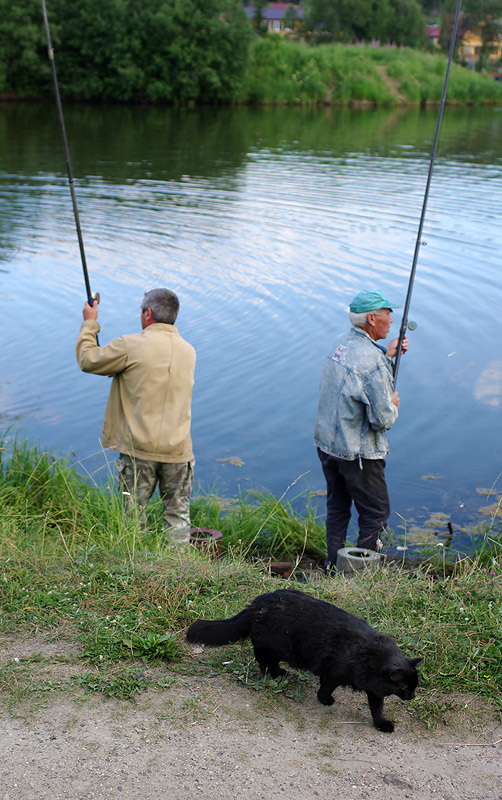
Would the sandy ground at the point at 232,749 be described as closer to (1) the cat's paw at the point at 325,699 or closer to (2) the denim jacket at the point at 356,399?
(1) the cat's paw at the point at 325,699

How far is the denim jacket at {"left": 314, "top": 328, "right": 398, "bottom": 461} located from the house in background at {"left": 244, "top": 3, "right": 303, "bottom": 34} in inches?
3946

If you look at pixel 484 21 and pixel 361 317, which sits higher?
pixel 484 21

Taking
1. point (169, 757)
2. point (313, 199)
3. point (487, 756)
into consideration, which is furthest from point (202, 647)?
point (313, 199)

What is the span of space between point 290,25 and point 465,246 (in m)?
94.2

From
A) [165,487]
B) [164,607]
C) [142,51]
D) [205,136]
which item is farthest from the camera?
[142,51]

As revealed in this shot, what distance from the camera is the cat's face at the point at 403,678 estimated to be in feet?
11.1

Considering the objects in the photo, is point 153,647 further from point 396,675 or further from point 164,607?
point 396,675

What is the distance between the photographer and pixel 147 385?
538 centimetres

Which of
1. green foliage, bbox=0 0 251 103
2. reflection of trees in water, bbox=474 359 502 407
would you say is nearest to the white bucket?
reflection of trees in water, bbox=474 359 502 407

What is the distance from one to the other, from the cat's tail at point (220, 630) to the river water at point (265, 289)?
256cm

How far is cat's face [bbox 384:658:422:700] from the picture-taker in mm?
3398

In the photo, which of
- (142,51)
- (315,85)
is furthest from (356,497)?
(315,85)

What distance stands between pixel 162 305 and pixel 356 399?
55.5 inches

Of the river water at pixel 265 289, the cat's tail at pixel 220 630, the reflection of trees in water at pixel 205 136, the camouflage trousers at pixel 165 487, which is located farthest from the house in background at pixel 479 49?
the cat's tail at pixel 220 630
